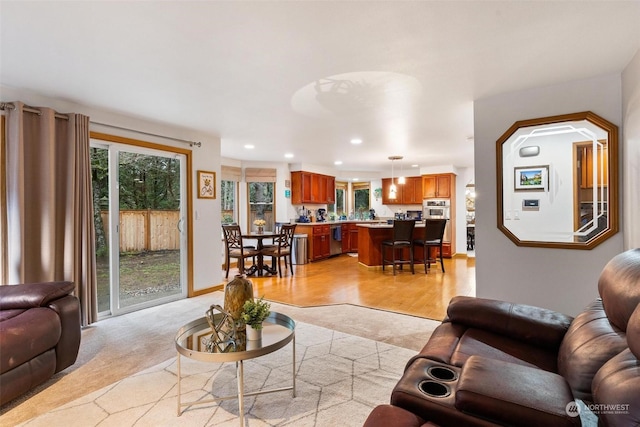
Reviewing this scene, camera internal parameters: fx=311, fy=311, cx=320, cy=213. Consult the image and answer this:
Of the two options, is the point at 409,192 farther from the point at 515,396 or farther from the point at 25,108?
the point at 515,396

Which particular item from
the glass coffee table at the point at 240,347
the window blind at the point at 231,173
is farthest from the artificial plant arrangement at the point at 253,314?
→ the window blind at the point at 231,173

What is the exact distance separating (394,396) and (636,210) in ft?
7.99

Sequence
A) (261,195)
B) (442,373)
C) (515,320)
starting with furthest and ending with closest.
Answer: (261,195) → (515,320) → (442,373)

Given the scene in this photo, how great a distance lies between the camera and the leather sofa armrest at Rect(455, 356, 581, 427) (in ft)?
3.01

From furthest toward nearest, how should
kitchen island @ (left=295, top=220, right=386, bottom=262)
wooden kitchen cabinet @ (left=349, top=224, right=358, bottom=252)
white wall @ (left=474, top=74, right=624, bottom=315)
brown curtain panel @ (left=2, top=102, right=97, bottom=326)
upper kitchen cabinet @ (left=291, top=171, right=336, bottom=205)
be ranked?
wooden kitchen cabinet @ (left=349, top=224, right=358, bottom=252) → upper kitchen cabinet @ (left=291, top=171, right=336, bottom=205) → kitchen island @ (left=295, top=220, right=386, bottom=262) → brown curtain panel @ (left=2, top=102, right=97, bottom=326) → white wall @ (left=474, top=74, right=624, bottom=315)

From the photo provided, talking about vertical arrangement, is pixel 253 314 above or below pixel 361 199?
below

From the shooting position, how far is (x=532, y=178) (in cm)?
345

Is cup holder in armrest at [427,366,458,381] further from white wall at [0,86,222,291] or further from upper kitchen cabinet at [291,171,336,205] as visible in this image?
upper kitchen cabinet at [291,171,336,205]

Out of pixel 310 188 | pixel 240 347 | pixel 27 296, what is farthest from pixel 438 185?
pixel 27 296

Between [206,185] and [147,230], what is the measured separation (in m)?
1.01

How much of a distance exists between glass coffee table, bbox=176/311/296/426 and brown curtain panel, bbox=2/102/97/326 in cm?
189

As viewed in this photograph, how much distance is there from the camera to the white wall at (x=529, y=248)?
8.66 ft

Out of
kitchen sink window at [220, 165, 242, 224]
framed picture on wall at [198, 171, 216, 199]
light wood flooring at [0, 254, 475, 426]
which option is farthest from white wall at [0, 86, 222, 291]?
kitchen sink window at [220, 165, 242, 224]

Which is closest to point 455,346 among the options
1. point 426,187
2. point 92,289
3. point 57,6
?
point 57,6
